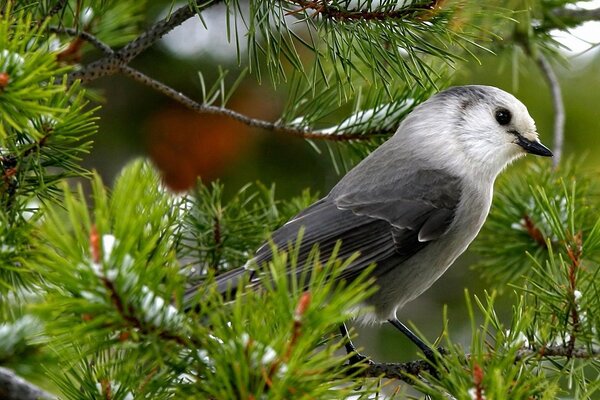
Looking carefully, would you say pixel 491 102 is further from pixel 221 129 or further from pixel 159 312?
pixel 159 312

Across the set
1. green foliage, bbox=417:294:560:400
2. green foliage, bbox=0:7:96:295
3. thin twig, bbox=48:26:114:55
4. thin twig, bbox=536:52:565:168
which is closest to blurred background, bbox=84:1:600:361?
thin twig, bbox=536:52:565:168

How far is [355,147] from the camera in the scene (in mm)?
2771

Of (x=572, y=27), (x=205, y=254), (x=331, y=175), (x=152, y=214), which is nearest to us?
(x=152, y=214)

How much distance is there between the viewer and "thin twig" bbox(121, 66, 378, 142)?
2.43 metres

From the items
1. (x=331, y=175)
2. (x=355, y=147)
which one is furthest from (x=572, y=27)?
(x=331, y=175)

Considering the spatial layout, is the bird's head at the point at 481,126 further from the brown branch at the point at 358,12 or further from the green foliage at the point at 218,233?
the brown branch at the point at 358,12

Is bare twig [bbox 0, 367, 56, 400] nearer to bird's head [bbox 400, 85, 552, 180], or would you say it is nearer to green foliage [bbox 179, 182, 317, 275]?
green foliage [bbox 179, 182, 317, 275]

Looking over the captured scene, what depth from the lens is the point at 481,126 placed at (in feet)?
10.1

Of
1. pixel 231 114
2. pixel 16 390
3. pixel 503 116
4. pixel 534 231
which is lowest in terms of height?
pixel 534 231

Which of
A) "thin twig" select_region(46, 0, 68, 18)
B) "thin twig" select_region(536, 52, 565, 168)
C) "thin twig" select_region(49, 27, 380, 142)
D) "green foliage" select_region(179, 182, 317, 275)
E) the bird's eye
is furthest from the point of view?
"thin twig" select_region(536, 52, 565, 168)

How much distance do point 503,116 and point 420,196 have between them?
0.48 metres

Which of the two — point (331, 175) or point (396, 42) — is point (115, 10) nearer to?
point (396, 42)

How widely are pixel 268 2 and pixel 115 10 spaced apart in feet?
2.97

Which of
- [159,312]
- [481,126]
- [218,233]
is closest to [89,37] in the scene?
[218,233]
